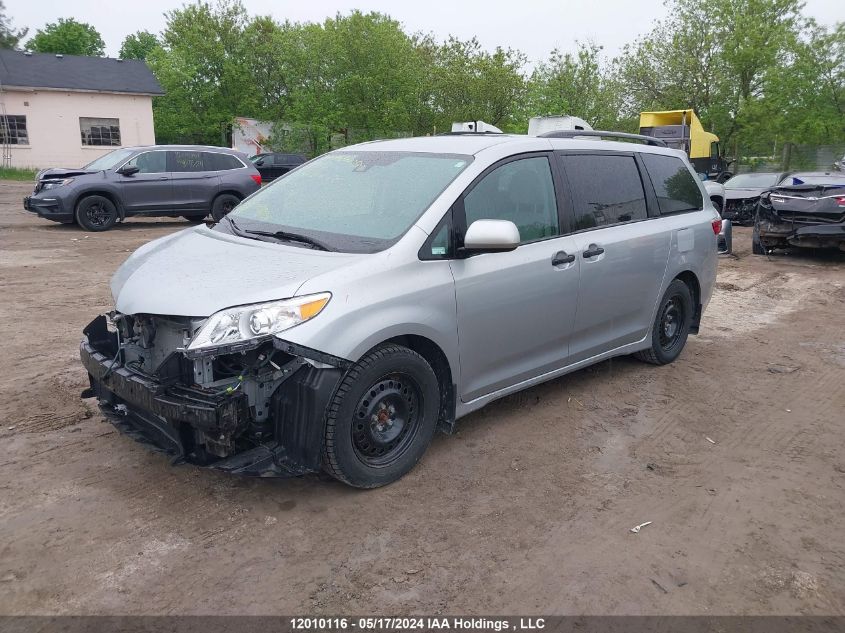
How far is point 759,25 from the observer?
30.2 meters

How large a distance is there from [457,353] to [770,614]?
6.41 feet

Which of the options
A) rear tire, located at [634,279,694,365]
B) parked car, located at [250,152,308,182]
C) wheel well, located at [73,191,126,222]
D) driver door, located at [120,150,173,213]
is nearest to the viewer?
rear tire, located at [634,279,694,365]

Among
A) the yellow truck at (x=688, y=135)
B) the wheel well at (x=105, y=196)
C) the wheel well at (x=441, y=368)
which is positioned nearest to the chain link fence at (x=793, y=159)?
the yellow truck at (x=688, y=135)

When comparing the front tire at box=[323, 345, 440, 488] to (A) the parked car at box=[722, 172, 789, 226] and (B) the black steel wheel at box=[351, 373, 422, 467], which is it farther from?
(A) the parked car at box=[722, 172, 789, 226]

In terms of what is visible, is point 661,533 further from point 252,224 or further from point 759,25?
point 759,25

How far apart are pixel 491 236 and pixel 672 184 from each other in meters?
2.81

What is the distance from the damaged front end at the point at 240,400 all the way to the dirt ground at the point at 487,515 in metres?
0.35

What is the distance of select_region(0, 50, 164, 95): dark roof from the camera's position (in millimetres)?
30641

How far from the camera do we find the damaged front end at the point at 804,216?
11.4 metres

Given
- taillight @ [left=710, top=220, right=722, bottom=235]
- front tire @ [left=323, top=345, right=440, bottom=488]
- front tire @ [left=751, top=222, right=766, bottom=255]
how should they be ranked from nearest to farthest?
A: front tire @ [left=323, top=345, right=440, bottom=488], taillight @ [left=710, top=220, right=722, bottom=235], front tire @ [left=751, top=222, right=766, bottom=255]

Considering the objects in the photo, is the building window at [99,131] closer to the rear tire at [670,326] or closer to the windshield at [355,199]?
the windshield at [355,199]

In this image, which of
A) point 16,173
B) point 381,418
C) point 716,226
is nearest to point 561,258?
point 381,418

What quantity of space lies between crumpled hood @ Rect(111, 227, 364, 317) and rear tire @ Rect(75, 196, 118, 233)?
11.1 metres

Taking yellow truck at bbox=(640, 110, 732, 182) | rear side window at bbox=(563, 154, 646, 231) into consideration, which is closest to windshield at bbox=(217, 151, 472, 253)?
rear side window at bbox=(563, 154, 646, 231)
